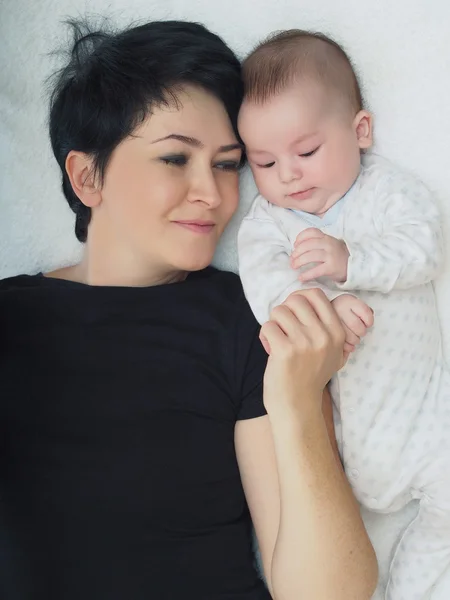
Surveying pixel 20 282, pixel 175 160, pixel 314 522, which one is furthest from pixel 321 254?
pixel 20 282

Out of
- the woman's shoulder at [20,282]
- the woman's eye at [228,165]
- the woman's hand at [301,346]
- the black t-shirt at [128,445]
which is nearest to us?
the woman's hand at [301,346]

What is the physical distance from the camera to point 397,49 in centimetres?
144

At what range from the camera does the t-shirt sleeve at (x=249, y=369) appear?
1.37 m

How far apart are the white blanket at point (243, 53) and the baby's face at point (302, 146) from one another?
0.43 ft

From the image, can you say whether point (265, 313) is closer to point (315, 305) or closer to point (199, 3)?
point (315, 305)

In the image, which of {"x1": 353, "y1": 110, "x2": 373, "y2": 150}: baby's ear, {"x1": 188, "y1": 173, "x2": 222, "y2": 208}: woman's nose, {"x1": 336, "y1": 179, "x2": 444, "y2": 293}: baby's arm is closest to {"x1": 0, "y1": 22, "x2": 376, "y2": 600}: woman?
{"x1": 188, "y1": 173, "x2": 222, "y2": 208}: woman's nose

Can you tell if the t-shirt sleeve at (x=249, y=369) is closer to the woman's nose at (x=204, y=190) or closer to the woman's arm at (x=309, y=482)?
the woman's arm at (x=309, y=482)

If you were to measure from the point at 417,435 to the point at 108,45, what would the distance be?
3.06ft

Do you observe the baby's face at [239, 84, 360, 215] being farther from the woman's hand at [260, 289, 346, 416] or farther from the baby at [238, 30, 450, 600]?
the woman's hand at [260, 289, 346, 416]

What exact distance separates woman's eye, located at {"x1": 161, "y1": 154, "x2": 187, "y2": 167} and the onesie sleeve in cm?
20

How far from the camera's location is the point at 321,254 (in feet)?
4.09

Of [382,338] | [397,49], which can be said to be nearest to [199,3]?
[397,49]

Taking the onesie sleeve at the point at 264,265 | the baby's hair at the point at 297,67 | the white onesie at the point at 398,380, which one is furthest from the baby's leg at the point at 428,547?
the baby's hair at the point at 297,67

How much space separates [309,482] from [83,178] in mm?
733
